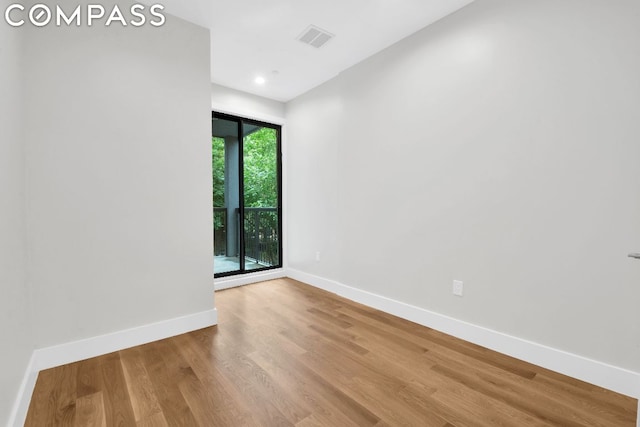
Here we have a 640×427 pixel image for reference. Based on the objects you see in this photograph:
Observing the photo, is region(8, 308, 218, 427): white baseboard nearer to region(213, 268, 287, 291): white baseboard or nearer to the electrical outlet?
region(213, 268, 287, 291): white baseboard

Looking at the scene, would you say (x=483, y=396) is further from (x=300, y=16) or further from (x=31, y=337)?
(x=300, y=16)

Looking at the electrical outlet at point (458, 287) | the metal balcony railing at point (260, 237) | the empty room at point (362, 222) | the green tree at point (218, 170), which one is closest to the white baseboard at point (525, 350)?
the empty room at point (362, 222)

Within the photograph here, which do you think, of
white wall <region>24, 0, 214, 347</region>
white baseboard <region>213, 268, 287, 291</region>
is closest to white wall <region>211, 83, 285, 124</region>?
white wall <region>24, 0, 214, 347</region>

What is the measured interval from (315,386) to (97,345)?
64.7 inches

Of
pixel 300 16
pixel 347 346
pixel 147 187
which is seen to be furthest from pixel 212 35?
pixel 347 346

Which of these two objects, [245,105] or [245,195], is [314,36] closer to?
[245,105]

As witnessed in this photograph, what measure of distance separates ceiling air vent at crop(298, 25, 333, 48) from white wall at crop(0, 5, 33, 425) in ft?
6.63

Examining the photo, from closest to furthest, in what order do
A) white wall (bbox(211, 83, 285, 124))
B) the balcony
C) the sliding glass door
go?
→ white wall (bbox(211, 83, 285, 124)), the sliding glass door, the balcony

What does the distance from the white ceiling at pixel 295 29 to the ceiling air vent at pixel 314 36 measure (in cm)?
5

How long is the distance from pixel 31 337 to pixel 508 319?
326 cm

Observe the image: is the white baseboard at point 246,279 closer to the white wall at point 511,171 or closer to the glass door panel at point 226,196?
the glass door panel at point 226,196

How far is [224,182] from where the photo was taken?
4215 millimetres

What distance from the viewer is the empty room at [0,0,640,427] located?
163cm

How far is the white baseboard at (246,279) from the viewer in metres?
3.80
